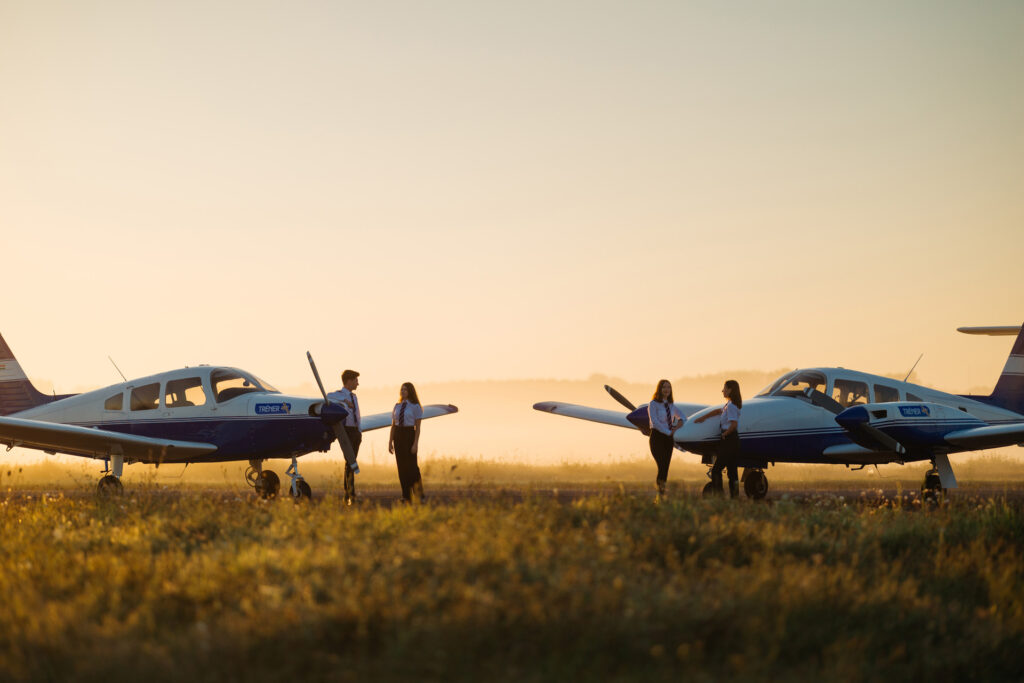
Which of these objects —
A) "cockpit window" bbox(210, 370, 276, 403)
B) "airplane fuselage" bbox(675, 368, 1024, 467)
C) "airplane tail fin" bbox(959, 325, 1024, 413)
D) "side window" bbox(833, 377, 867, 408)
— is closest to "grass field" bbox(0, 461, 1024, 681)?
"airplane fuselage" bbox(675, 368, 1024, 467)

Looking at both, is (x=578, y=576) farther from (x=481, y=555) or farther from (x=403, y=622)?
(x=403, y=622)

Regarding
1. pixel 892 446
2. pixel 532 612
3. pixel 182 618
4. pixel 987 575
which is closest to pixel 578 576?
pixel 532 612

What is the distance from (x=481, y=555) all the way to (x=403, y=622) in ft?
4.60

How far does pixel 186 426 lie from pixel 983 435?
15.6 m

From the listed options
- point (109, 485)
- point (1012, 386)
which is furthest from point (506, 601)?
point (1012, 386)

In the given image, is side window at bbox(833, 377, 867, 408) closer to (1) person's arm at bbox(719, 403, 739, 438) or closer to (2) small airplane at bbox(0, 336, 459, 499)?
(1) person's arm at bbox(719, 403, 739, 438)

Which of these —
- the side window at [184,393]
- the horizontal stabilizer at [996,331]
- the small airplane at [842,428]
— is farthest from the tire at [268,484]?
the horizontal stabilizer at [996,331]

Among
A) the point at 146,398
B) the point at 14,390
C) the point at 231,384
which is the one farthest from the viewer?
the point at 14,390

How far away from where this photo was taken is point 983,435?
627 inches

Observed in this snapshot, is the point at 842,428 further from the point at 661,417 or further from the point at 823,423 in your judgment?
the point at 661,417

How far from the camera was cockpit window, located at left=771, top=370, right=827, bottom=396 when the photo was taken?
54.4 ft

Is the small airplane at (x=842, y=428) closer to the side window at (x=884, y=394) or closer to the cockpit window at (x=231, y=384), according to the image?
the side window at (x=884, y=394)

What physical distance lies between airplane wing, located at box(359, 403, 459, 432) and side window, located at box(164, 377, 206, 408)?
12.0ft

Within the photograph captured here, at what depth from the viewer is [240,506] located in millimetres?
11625
